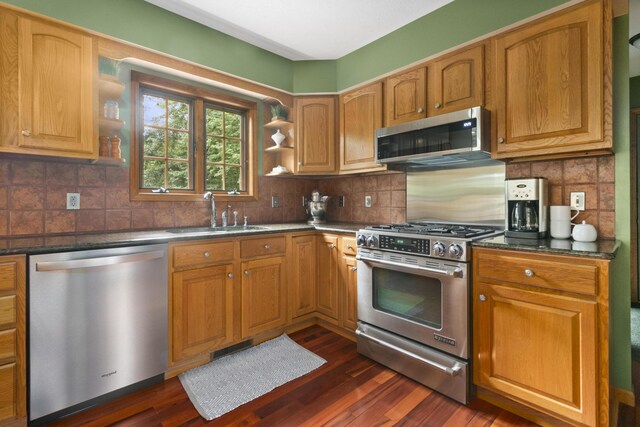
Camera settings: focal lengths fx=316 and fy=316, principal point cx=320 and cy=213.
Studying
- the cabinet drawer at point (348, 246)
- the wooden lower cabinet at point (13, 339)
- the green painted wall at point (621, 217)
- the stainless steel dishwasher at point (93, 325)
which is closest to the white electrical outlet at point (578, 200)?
the green painted wall at point (621, 217)

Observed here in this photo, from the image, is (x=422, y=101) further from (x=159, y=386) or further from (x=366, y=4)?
(x=159, y=386)

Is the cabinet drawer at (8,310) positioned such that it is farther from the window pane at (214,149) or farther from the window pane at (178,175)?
the window pane at (214,149)

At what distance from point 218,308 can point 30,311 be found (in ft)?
3.31

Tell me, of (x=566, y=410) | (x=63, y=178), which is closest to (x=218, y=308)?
(x=63, y=178)

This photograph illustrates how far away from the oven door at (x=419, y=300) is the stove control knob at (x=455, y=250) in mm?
53

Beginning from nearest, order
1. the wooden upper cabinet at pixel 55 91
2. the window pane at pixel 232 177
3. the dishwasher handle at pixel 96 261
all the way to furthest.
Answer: the dishwasher handle at pixel 96 261 → the wooden upper cabinet at pixel 55 91 → the window pane at pixel 232 177

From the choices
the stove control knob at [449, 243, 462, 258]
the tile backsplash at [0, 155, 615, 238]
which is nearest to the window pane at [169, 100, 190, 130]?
the tile backsplash at [0, 155, 615, 238]

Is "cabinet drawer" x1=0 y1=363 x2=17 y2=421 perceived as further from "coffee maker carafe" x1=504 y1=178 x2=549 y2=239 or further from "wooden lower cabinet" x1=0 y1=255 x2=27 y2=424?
"coffee maker carafe" x1=504 y1=178 x2=549 y2=239

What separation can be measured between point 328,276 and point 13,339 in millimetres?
1993

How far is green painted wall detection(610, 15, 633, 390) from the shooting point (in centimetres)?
176

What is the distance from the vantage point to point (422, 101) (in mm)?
2418

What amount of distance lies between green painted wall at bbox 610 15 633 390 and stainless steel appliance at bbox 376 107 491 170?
0.65m

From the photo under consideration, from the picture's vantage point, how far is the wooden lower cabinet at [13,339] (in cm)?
150

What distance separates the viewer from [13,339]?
5.00 ft
